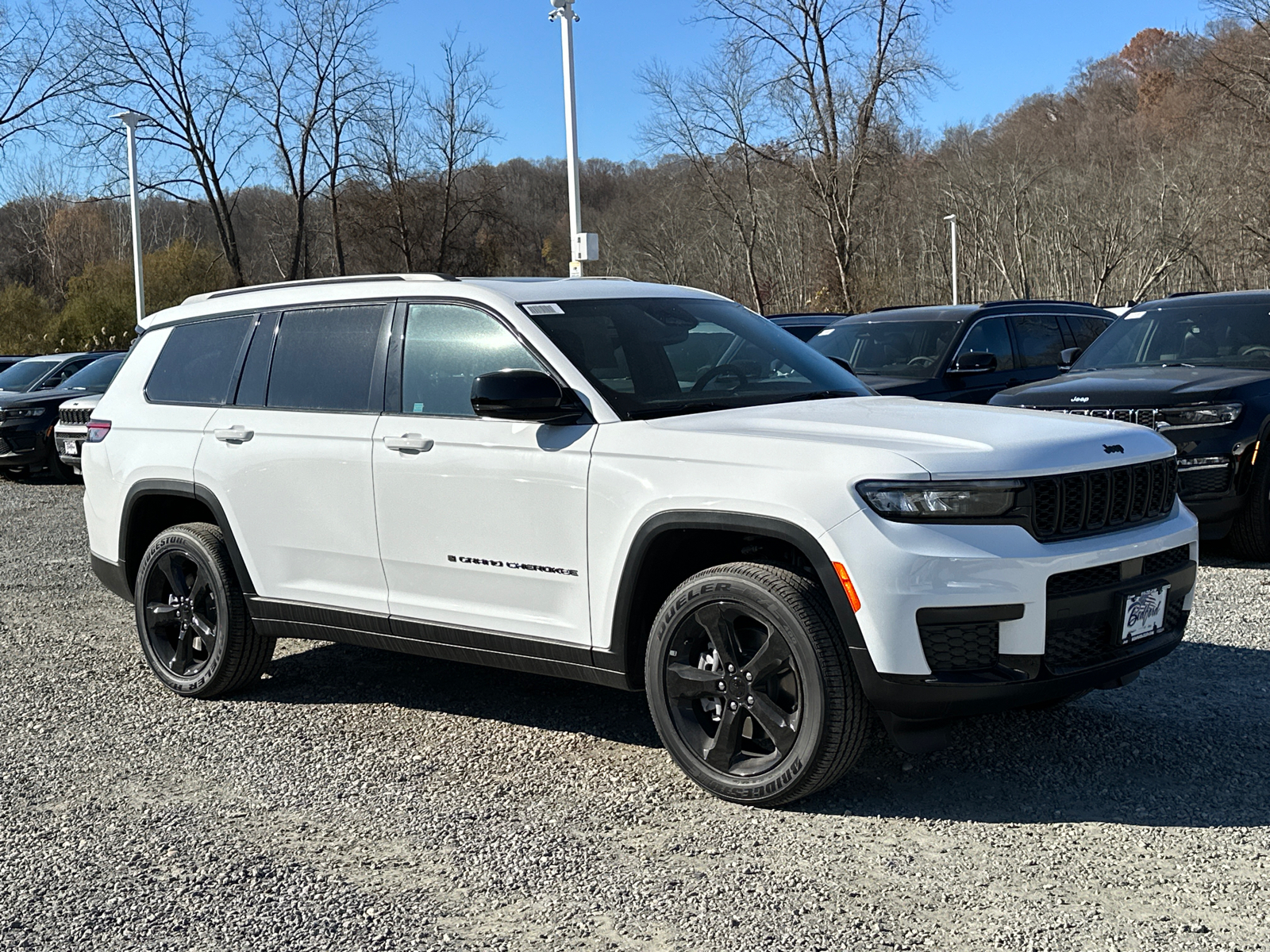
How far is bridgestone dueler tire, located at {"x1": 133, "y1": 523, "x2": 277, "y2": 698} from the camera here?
5777 mm

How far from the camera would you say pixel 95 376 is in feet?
59.2

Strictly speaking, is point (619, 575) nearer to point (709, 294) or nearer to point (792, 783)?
point (792, 783)

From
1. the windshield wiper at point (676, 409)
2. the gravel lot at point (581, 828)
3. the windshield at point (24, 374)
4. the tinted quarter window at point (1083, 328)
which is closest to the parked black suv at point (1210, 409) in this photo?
the gravel lot at point (581, 828)

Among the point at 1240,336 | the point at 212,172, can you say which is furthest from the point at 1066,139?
the point at 1240,336

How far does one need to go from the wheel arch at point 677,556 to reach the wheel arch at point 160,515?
2076 millimetres

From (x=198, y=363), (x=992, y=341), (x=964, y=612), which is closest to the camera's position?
(x=964, y=612)

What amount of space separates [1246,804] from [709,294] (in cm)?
304

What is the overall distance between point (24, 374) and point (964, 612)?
64.0 feet

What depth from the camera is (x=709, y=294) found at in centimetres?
589

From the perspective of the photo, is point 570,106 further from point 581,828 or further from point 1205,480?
point 581,828

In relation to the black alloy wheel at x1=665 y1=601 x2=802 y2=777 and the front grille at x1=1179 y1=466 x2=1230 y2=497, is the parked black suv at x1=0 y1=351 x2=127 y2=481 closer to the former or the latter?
the front grille at x1=1179 y1=466 x2=1230 y2=497

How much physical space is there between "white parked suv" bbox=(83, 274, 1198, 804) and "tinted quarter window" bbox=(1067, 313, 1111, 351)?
8302mm

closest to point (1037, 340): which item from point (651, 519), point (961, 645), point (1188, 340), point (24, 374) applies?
point (1188, 340)

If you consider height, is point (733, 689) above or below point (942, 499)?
below
